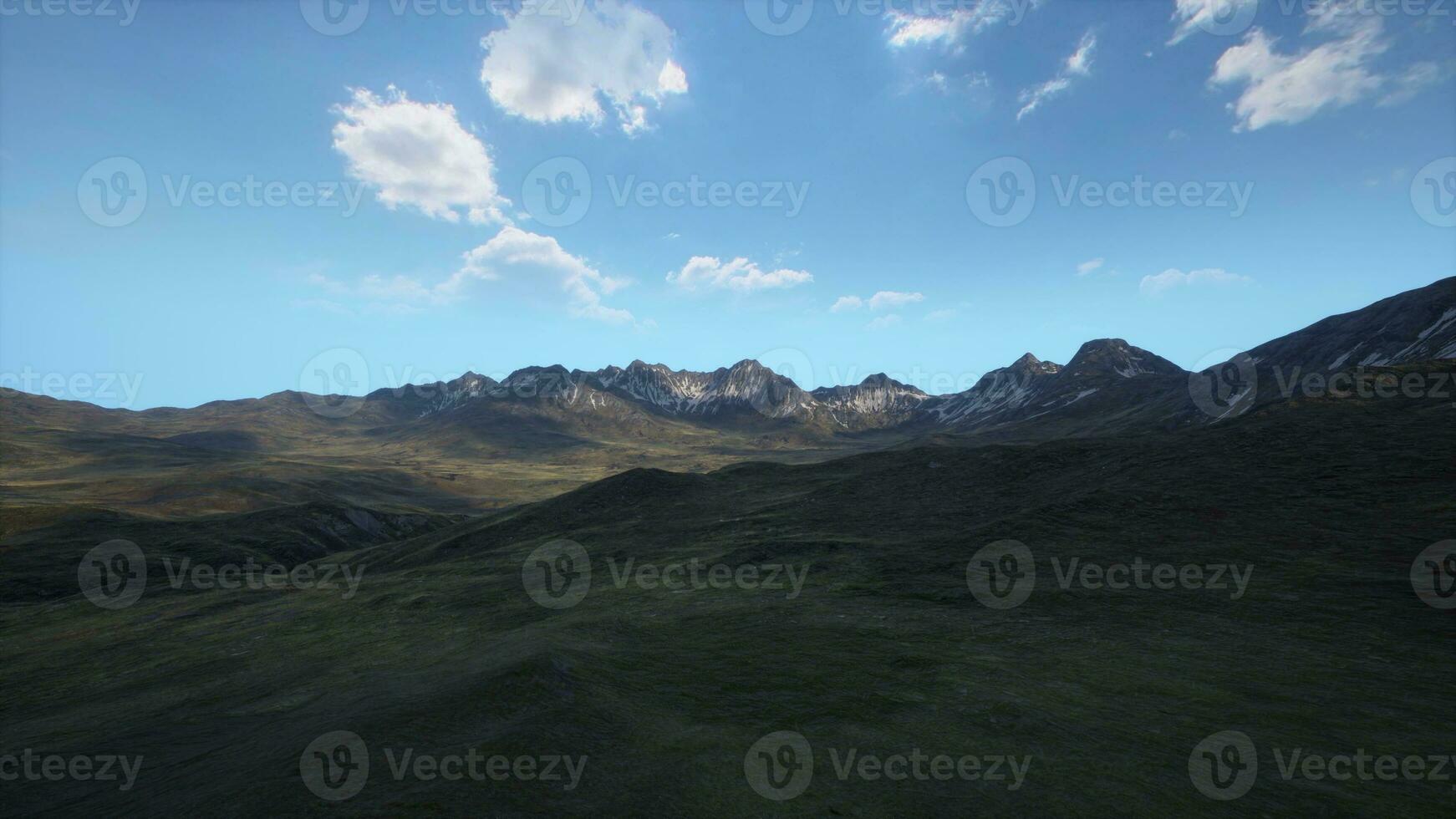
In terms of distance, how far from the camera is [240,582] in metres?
63.2

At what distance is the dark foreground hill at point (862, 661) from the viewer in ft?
51.1

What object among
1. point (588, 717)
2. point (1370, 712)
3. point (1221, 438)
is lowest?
point (1370, 712)

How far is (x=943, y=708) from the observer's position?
1995cm

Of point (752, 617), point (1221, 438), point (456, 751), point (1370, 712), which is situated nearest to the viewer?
point (456, 751)

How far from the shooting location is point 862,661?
82.3 feet

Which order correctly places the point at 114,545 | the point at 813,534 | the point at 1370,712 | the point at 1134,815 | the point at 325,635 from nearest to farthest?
1. the point at 1134,815
2. the point at 1370,712
3. the point at 325,635
4. the point at 813,534
5. the point at 114,545

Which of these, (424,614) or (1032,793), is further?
(424,614)

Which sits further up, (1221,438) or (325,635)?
(1221,438)

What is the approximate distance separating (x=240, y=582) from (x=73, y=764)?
5189cm

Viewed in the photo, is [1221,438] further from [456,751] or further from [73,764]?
[73,764]

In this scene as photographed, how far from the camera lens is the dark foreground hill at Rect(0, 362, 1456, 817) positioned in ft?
51.1

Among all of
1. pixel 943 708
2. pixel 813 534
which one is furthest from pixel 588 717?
pixel 813 534

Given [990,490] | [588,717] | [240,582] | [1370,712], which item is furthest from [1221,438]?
[240,582]

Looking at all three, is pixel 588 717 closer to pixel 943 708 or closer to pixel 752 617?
pixel 943 708
